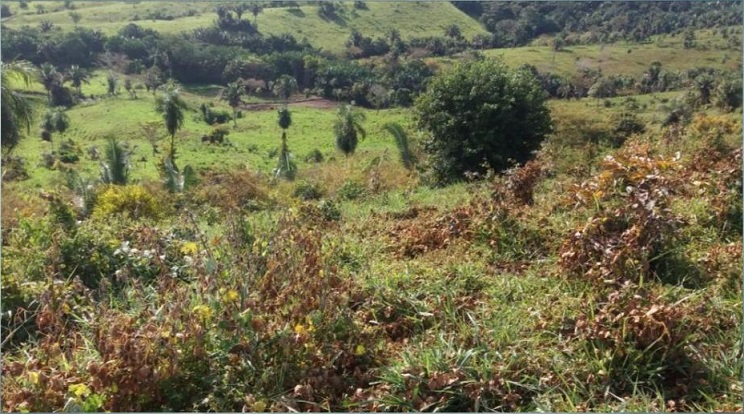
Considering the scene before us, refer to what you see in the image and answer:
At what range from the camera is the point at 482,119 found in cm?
1603

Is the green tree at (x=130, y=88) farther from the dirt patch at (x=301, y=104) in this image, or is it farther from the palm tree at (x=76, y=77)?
the dirt patch at (x=301, y=104)

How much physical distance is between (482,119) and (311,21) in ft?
253

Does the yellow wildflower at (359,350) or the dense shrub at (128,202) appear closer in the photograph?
the yellow wildflower at (359,350)

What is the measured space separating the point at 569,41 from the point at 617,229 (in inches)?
2917

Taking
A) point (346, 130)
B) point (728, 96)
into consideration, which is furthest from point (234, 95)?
point (728, 96)

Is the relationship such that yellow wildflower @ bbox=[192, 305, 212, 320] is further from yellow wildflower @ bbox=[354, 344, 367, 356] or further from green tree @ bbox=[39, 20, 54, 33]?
green tree @ bbox=[39, 20, 54, 33]

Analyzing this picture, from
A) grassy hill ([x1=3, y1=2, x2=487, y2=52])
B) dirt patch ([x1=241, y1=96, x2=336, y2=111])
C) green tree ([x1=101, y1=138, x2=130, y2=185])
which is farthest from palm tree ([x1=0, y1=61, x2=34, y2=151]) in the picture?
grassy hill ([x1=3, y1=2, x2=487, y2=52])

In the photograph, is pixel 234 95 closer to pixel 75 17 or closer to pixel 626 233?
pixel 75 17

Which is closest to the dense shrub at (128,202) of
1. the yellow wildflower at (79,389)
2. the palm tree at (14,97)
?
the palm tree at (14,97)

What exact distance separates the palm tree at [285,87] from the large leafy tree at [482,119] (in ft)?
150

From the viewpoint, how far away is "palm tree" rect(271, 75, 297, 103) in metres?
61.4

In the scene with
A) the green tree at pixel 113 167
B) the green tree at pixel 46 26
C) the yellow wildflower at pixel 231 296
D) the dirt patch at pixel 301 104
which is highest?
the yellow wildflower at pixel 231 296

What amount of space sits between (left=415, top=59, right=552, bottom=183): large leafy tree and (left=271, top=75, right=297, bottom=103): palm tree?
45869mm

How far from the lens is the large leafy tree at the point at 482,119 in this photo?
1603 cm
